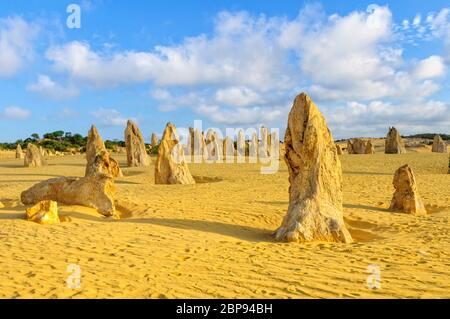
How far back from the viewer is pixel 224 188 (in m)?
16.8

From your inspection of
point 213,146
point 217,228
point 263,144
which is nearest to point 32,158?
point 213,146

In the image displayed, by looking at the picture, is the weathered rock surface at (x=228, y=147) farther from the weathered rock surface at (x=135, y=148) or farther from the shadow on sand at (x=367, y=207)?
the shadow on sand at (x=367, y=207)

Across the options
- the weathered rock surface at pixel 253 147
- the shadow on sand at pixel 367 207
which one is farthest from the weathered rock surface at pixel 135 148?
the shadow on sand at pixel 367 207

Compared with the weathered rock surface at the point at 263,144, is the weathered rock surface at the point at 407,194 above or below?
below

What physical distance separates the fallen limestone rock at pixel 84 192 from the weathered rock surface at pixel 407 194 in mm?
7835

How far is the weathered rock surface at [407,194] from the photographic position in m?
11.8

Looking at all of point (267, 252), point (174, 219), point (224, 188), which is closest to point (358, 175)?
point (224, 188)

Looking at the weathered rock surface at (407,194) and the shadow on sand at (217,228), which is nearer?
the shadow on sand at (217,228)

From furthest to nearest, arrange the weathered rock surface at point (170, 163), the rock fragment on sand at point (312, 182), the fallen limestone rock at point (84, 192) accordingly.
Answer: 1. the weathered rock surface at point (170, 163)
2. the fallen limestone rock at point (84, 192)
3. the rock fragment on sand at point (312, 182)

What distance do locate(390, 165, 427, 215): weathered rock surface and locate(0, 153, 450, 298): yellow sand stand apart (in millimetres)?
437

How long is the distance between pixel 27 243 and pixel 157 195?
6965 millimetres

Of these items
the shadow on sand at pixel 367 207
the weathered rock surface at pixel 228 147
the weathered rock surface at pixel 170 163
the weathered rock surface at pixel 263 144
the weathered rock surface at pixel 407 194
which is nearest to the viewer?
the weathered rock surface at pixel 407 194

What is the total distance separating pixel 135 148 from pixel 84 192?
684 inches

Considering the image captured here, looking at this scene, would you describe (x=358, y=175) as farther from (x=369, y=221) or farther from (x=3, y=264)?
(x=3, y=264)
